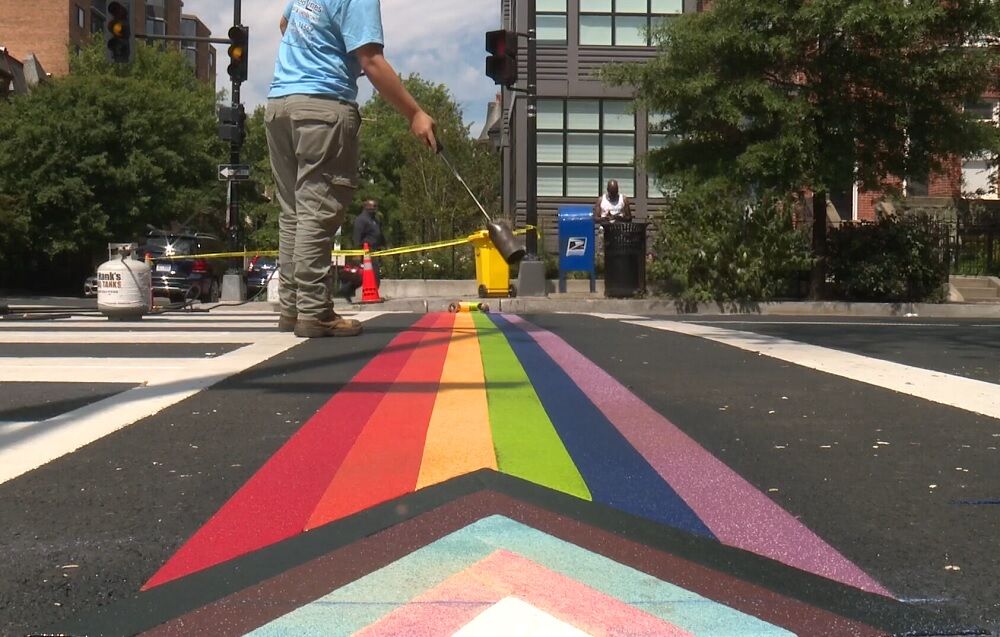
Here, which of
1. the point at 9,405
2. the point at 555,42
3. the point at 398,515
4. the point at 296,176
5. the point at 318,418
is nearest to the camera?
the point at 398,515

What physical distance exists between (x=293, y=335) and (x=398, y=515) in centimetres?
420

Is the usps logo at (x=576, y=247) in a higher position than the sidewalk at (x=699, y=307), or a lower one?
higher

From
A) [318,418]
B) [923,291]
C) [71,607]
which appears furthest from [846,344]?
[923,291]

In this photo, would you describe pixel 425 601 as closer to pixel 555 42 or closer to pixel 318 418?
pixel 318 418

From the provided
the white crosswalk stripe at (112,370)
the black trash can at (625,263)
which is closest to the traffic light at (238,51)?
the black trash can at (625,263)

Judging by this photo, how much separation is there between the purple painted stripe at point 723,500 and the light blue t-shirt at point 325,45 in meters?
2.96

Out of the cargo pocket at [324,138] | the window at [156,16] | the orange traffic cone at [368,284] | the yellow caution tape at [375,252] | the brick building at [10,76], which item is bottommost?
the orange traffic cone at [368,284]

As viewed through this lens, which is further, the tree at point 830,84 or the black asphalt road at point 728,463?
the tree at point 830,84

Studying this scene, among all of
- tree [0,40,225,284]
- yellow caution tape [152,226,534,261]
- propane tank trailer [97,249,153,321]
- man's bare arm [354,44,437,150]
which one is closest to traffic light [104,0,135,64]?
yellow caution tape [152,226,534,261]

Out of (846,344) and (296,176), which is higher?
(296,176)

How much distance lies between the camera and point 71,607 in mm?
1758

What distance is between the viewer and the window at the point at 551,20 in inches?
1092

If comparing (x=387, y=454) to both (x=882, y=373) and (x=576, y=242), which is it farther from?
(x=576, y=242)

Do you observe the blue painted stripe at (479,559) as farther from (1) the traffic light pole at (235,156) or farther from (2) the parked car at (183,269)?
(2) the parked car at (183,269)
